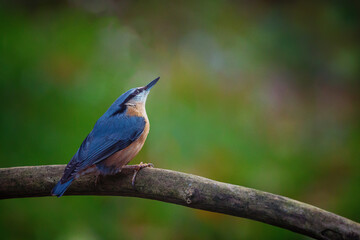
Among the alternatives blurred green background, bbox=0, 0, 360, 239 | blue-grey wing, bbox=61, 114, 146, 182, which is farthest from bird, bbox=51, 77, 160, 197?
blurred green background, bbox=0, 0, 360, 239

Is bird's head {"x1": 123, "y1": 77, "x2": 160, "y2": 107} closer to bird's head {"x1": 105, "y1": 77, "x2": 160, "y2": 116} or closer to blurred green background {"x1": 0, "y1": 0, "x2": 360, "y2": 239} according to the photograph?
bird's head {"x1": 105, "y1": 77, "x2": 160, "y2": 116}

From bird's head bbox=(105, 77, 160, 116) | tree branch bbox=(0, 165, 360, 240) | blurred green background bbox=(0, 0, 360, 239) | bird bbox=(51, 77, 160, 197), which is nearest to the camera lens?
tree branch bbox=(0, 165, 360, 240)

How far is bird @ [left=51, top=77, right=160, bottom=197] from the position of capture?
1741 millimetres

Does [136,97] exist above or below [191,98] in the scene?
above

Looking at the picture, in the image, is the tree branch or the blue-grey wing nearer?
the tree branch

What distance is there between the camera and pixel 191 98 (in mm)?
2801

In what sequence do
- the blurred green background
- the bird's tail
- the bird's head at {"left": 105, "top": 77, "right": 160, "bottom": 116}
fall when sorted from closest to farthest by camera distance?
1. the bird's tail
2. the bird's head at {"left": 105, "top": 77, "right": 160, "bottom": 116}
3. the blurred green background

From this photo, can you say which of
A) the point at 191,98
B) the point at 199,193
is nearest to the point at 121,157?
the point at 199,193

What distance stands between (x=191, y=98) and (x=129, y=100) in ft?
2.53

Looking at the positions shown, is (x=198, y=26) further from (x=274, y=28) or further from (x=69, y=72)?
(x=69, y=72)

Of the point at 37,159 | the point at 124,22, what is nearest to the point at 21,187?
the point at 37,159

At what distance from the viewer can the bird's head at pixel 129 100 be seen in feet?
6.72

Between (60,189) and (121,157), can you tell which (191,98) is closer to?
(121,157)

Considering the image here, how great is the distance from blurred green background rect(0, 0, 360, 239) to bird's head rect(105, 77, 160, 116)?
47cm
